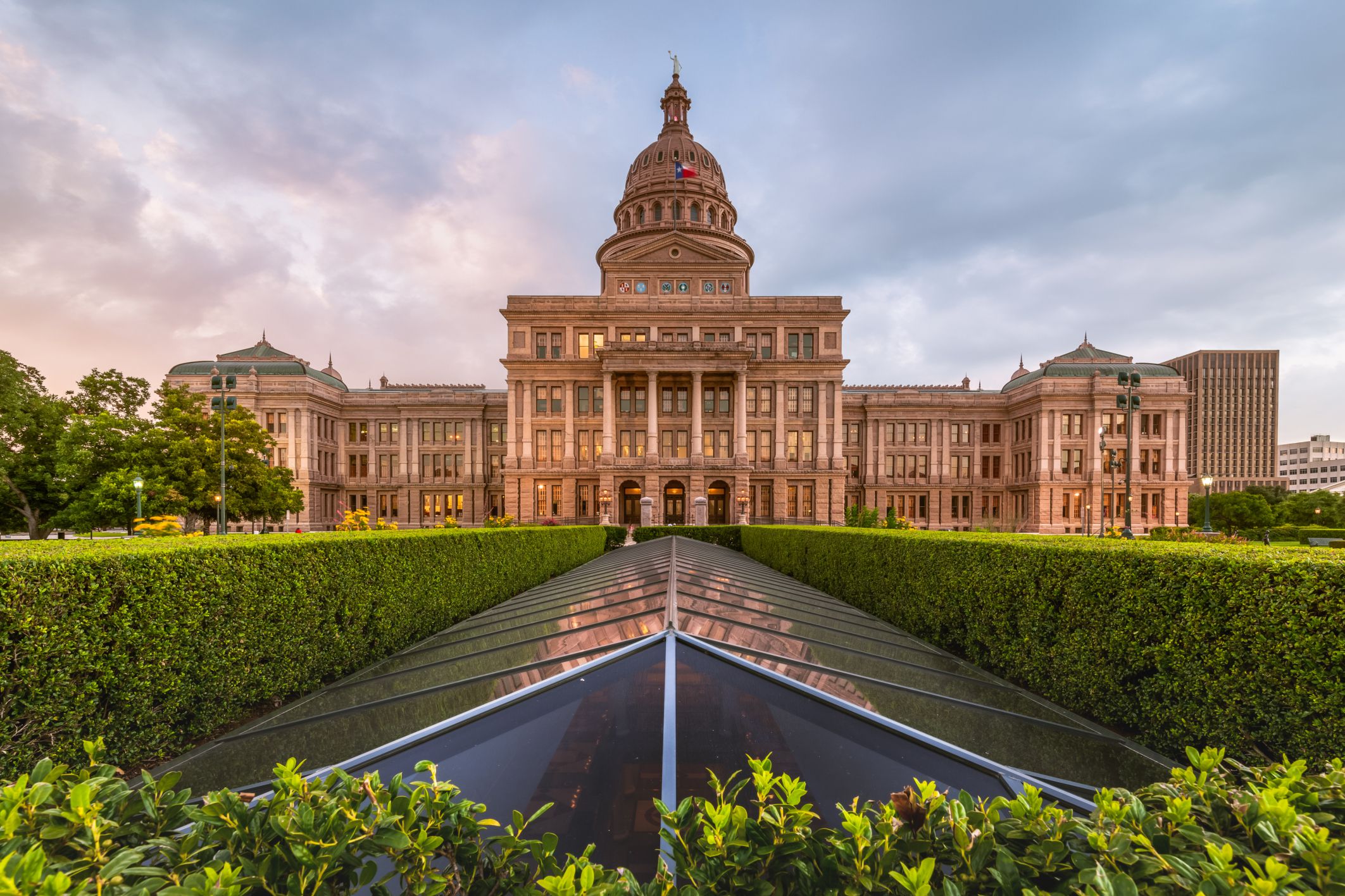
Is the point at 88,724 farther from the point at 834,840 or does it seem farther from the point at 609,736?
the point at 834,840

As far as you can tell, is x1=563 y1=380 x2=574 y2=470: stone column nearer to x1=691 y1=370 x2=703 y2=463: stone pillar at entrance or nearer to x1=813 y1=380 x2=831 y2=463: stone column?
x1=691 y1=370 x2=703 y2=463: stone pillar at entrance

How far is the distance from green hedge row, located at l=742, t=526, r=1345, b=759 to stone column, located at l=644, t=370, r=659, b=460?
3357 centimetres

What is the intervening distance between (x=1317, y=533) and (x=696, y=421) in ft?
144

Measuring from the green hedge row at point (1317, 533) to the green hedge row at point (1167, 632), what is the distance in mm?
45523

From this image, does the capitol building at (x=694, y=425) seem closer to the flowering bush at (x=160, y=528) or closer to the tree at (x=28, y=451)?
the tree at (x=28, y=451)

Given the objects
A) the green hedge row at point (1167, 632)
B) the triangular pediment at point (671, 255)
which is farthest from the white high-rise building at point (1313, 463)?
the green hedge row at point (1167, 632)

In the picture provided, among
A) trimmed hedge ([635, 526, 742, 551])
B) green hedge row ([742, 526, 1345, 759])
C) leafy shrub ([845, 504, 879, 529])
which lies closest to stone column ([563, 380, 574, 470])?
trimmed hedge ([635, 526, 742, 551])

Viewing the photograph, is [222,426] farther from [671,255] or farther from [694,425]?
[671,255]

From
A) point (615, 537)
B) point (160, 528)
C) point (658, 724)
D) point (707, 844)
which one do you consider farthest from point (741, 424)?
point (707, 844)

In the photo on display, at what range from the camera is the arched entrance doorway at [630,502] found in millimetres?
42031

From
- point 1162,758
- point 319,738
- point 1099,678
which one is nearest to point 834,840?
point 319,738

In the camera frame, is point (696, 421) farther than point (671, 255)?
No

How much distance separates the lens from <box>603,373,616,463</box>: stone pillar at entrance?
4047 centimetres

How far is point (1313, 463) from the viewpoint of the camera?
134500 mm
